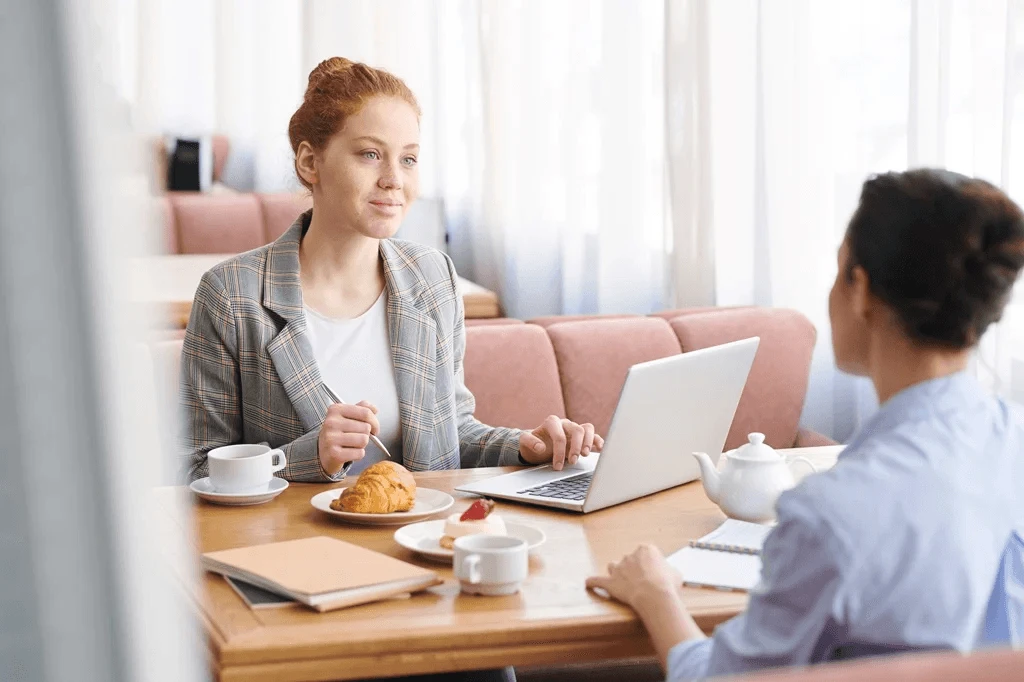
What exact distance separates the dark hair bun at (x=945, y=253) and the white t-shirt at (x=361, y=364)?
108cm

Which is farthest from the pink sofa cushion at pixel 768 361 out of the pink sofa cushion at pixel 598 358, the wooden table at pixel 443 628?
the wooden table at pixel 443 628

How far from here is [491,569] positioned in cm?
125

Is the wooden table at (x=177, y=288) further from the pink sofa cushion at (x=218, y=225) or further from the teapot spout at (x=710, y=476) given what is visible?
the teapot spout at (x=710, y=476)

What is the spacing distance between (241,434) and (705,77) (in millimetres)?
1744

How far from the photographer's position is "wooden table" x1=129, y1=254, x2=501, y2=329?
560 millimetres

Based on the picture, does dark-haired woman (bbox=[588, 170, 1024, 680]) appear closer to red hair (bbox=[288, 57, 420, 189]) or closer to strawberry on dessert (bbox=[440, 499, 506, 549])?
strawberry on dessert (bbox=[440, 499, 506, 549])

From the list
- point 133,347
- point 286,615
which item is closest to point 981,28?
point 286,615

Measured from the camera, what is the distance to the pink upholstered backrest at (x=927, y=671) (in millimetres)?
720

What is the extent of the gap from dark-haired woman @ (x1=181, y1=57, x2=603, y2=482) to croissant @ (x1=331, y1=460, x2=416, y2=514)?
239 millimetres

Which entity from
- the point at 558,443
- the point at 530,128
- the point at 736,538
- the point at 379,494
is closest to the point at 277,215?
the point at 530,128

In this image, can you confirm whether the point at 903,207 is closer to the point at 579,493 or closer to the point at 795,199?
the point at 579,493

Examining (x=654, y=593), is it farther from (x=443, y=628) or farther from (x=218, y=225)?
(x=218, y=225)

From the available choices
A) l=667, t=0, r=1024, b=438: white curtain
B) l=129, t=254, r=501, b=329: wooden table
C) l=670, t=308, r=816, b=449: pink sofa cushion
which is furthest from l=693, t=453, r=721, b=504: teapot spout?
l=670, t=308, r=816, b=449: pink sofa cushion

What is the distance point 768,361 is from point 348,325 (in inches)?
46.5
